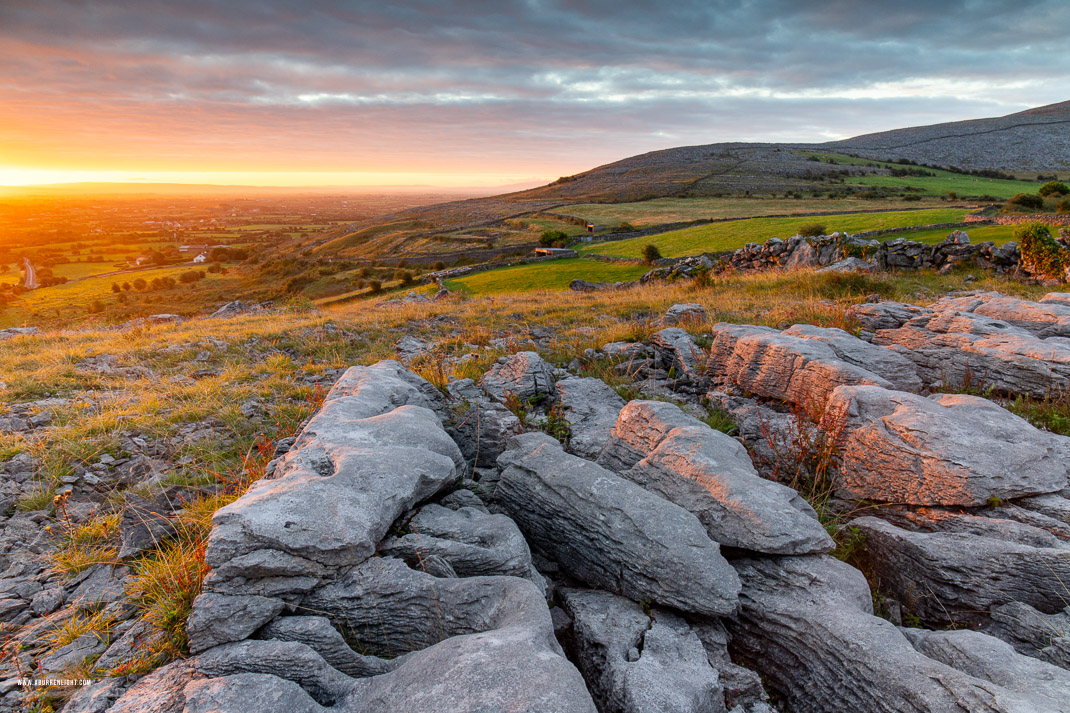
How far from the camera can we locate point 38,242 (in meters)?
130

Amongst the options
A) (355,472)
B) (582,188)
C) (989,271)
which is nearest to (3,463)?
(355,472)

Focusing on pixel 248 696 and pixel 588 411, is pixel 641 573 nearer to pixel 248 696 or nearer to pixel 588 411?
pixel 248 696

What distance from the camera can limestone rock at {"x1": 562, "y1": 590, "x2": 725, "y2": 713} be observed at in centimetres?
321

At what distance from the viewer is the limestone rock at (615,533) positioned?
389 centimetres

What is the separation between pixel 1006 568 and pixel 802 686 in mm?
2258

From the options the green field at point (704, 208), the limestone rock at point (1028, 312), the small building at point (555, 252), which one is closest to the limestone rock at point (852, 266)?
the limestone rock at point (1028, 312)

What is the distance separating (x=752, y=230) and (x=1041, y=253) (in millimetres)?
27587

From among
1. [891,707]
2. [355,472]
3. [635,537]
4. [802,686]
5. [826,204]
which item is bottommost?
[802,686]

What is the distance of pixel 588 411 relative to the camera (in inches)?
308

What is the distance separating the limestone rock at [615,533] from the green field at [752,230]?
37335 millimetres

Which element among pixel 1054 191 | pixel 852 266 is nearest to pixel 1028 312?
pixel 852 266

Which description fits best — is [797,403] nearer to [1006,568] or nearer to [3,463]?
[1006,568]

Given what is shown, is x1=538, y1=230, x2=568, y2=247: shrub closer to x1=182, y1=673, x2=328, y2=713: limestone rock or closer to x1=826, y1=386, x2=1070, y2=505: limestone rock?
x1=826, y1=386, x2=1070, y2=505: limestone rock

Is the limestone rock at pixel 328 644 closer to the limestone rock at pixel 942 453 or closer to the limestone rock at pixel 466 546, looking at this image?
the limestone rock at pixel 466 546
